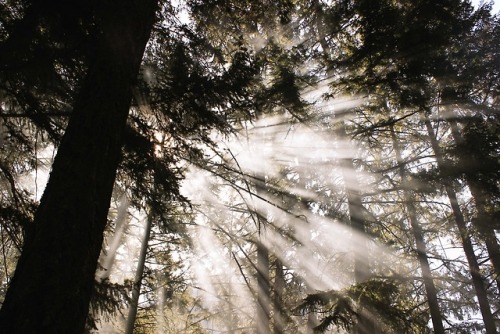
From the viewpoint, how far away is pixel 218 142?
18.7ft

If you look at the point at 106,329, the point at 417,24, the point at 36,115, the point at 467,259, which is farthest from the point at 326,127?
the point at 106,329

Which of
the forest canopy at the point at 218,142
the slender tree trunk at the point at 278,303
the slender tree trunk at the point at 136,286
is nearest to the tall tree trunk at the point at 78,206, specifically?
the forest canopy at the point at 218,142

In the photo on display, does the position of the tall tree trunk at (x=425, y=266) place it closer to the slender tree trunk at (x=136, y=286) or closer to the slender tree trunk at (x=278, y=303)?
the slender tree trunk at (x=278, y=303)

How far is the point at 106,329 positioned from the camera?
1187cm

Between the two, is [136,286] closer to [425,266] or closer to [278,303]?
[278,303]

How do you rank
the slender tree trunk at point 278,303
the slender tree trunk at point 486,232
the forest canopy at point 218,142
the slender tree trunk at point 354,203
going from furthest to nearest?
1. the slender tree trunk at point 486,232
2. the slender tree trunk at point 278,303
3. the slender tree trunk at point 354,203
4. the forest canopy at point 218,142

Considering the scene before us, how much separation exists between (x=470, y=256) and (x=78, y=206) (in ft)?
40.0

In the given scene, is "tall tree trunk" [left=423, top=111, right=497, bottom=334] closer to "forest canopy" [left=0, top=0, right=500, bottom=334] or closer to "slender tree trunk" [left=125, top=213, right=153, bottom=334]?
"forest canopy" [left=0, top=0, right=500, bottom=334]

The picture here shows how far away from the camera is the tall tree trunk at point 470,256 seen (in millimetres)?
9508

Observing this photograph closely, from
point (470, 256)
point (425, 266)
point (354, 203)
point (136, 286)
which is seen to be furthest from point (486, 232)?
point (136, 286)

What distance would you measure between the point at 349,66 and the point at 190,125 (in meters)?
3.65

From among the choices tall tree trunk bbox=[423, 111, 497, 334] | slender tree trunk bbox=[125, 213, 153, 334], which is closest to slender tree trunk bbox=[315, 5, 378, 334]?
tall tree trunk bbox=[423, 111, 497, 334]

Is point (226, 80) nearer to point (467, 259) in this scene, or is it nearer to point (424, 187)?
point (424, 187)

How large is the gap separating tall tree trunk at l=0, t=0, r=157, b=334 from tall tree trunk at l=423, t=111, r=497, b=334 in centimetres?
830
